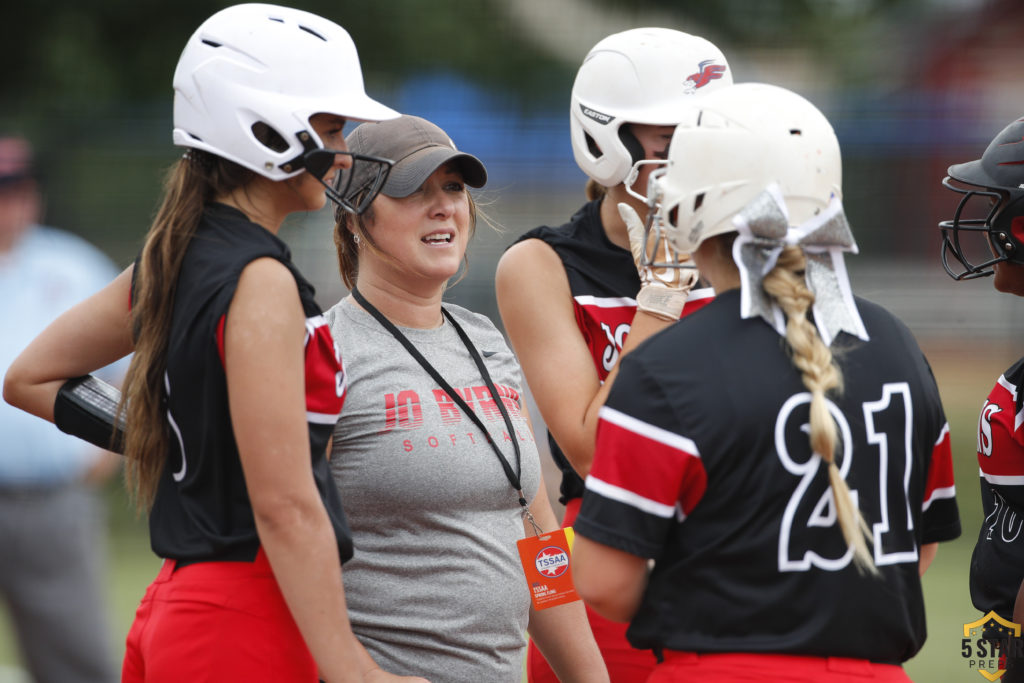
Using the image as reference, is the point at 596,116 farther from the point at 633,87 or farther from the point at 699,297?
the point at 699,297

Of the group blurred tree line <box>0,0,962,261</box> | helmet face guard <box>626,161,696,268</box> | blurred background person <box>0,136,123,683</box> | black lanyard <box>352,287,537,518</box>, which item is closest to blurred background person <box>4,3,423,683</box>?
black lanyard <box>352,287,537,518</box>

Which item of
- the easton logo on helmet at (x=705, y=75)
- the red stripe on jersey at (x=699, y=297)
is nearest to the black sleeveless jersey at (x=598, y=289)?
the red stripe on jersey at (x=699, y=297)

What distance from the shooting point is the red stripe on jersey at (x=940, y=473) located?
2.23 metres

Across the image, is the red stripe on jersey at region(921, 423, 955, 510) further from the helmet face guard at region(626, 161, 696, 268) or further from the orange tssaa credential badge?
the orange tssaa credential badge

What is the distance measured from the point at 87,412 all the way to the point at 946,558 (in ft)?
26.8

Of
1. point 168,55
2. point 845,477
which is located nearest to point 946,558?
point 845,477

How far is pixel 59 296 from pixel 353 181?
Answer: 11.1ft

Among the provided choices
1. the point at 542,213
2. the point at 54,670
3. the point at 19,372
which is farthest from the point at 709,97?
the point at 542,213

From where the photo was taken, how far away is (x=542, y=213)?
10.6m

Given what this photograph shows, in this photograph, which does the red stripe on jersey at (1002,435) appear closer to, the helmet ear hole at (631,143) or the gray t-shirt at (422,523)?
the helmet ear hole at (631,143)

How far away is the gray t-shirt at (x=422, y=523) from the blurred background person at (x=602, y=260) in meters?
0.22

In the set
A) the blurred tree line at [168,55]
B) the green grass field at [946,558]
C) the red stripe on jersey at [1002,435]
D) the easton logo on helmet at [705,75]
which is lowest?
the green grass field at [946,558]

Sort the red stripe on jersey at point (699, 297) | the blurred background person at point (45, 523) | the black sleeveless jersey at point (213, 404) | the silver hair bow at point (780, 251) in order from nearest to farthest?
the silver hair bow at point (780, 251), the black sleeveless jersey at point (213, 404), the red stripe on jersey at point (699, 297), the blurred background person at point (45, 523)

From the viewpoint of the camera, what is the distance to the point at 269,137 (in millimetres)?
2344
